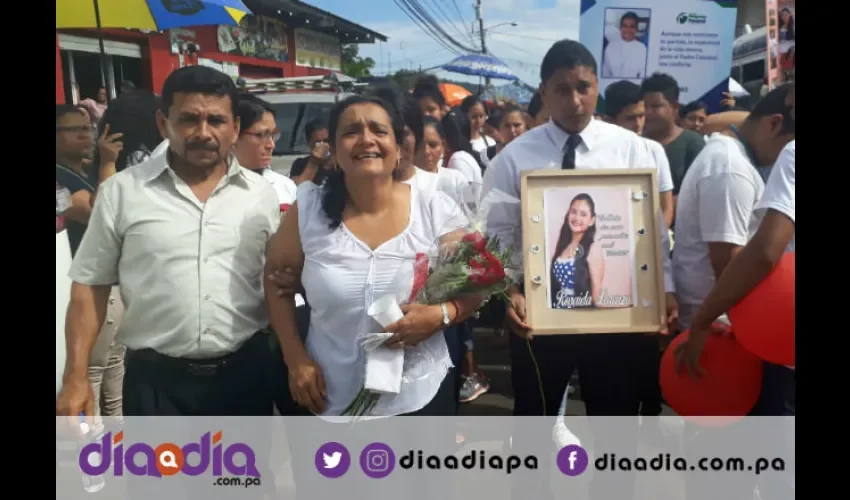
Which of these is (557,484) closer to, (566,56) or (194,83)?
(566,56)

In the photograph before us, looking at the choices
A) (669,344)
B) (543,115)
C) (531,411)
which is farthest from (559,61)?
(531,411)

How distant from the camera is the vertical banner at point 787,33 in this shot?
2127 millimetres

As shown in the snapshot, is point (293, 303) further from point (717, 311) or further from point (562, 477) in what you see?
point (717, 311)

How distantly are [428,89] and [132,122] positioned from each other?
1234 millimetres

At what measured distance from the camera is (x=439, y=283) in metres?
1.98

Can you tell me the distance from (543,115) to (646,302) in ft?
3.14

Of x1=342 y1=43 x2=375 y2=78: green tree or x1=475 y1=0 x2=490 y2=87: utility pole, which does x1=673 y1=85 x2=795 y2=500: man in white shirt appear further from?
x1=342 y1=43 x2=375 y2=78: green tree

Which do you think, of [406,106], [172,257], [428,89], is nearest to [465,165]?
[428,89]

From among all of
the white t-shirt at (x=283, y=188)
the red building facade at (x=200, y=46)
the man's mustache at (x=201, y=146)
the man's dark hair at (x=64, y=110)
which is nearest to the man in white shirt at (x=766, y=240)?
the red building facade at (x=200, y=46)

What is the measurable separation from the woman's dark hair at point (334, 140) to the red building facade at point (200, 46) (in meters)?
0.34

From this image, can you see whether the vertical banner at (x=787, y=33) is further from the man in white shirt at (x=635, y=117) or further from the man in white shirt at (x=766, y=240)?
the man in white shirt at (x=635, y=117)

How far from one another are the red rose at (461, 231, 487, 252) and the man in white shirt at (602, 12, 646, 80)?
3.10 ft
